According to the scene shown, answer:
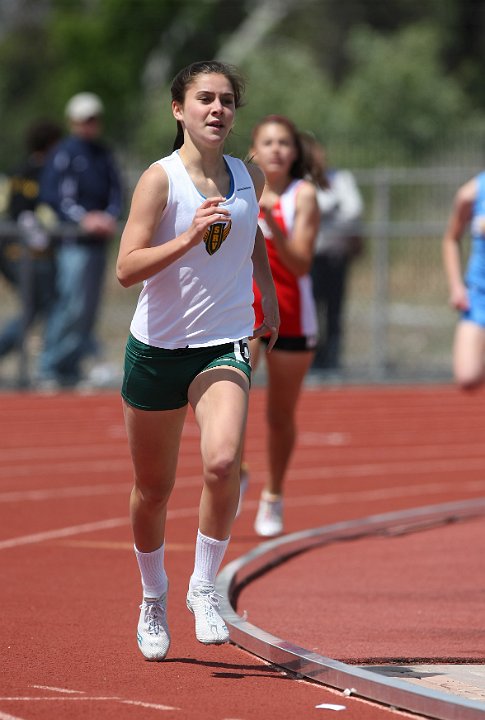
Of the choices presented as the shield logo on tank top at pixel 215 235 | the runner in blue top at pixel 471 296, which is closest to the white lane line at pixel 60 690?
the shield logo on tank top at pixel 215 235

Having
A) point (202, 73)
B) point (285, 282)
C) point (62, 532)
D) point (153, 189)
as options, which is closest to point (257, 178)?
point (202, 73)

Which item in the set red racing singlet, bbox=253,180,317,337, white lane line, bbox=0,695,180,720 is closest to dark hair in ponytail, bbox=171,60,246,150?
white lane line, bbox=0,695,180,720

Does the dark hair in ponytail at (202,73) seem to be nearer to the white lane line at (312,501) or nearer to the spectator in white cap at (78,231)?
the white lane line at (312,501)

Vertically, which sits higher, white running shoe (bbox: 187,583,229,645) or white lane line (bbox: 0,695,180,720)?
white running shoe (bbox: 187,583,229,645)

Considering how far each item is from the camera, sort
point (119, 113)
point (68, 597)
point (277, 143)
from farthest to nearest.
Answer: point (119, 113) < point (277, 143) < point (68, 597)

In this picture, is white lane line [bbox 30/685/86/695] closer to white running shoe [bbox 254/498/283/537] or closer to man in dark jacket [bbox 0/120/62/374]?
white running shoe [bbox 254/498/283/537]

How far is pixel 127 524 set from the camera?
31.9 feet

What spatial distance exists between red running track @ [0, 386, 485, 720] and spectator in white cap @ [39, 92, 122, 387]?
76 cm

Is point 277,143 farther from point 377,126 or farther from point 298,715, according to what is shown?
point 377,126

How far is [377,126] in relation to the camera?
36.0 metres

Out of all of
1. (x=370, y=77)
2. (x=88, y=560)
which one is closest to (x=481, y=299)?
(x=88, y=560)

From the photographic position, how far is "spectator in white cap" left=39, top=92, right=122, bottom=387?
681 inches

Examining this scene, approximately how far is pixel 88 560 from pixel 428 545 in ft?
6.46

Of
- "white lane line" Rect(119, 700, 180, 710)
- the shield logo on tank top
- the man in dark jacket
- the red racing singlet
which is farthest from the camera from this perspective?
the man in dark jacket
